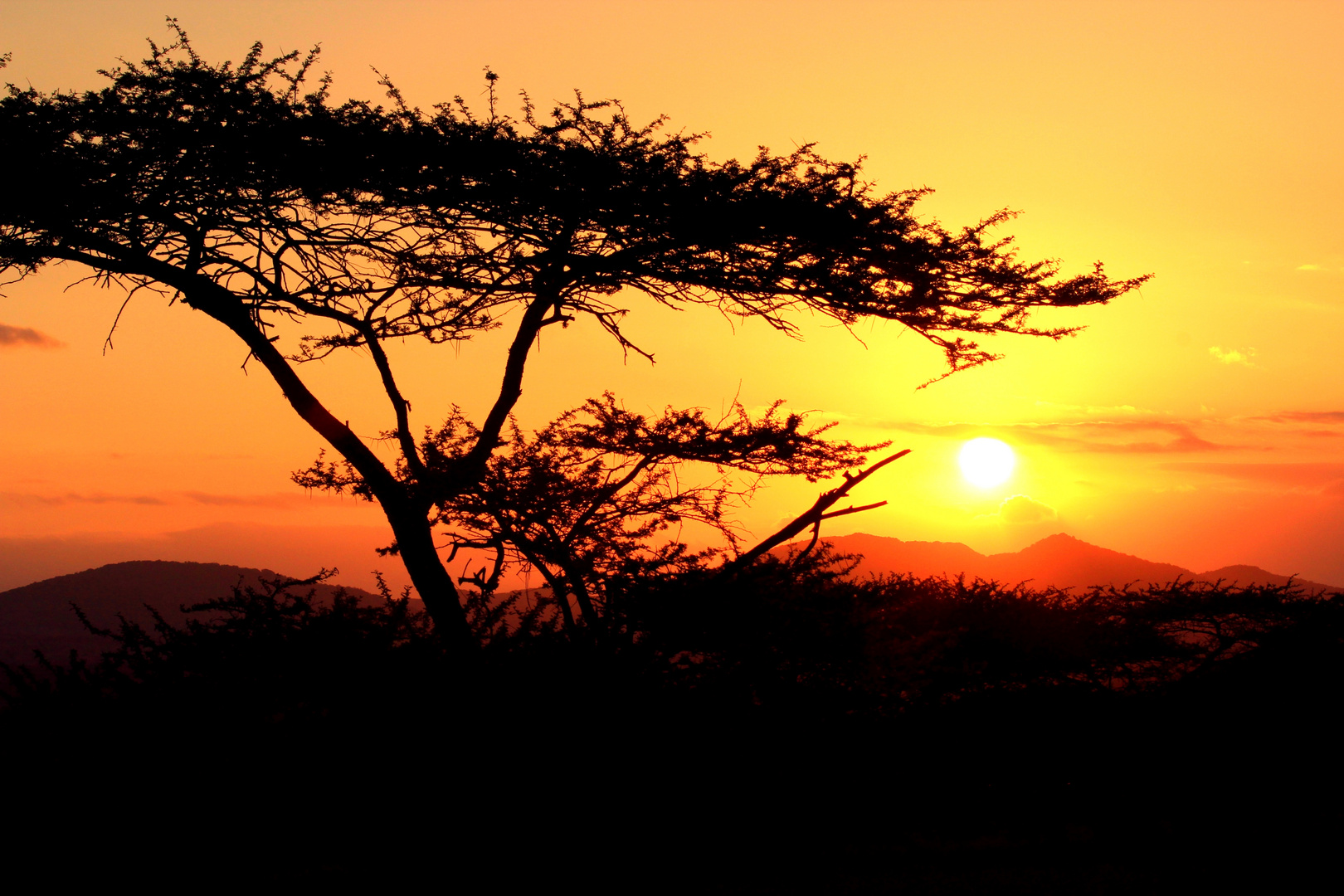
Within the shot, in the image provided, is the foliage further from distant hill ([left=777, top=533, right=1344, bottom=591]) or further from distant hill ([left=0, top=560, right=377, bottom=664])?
distant hill ([left=0, top=560, right=377, bottom=664])

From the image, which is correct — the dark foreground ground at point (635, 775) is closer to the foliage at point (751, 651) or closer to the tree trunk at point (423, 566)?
the foliage at point (751, 651)

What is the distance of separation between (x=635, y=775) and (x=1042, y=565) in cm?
916

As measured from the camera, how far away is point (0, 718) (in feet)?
15.3

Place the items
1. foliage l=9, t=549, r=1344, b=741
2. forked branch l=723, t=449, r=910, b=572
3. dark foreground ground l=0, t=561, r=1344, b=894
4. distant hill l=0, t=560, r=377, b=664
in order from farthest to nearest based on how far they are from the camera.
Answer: distant hill l=0, t=560, r=377, b=664, forked branch l=723, t=449, r=910, b=572, foliage l=9, t=549, r=1344, b=741, dark foreground ground l=0, t=561, r=1344, b=894

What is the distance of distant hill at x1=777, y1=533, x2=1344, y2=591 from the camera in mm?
9352

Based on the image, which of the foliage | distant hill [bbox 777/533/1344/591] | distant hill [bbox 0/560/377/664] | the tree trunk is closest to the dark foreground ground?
the foliage

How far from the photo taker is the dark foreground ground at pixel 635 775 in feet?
13.6

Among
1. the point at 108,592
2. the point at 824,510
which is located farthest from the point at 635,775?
the point at 108,592

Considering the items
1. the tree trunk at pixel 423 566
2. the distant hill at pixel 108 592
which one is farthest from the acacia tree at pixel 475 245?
the distant hill at pixel 108 592

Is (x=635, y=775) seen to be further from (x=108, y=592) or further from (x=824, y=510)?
(x=108, y=592)

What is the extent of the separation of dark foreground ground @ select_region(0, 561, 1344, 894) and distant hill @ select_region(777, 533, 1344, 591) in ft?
6.77

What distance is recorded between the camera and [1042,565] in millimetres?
12422

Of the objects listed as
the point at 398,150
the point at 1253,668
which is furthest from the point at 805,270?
the point at 1253,668

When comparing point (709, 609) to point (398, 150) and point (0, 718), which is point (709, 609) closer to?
point (0, 718)
